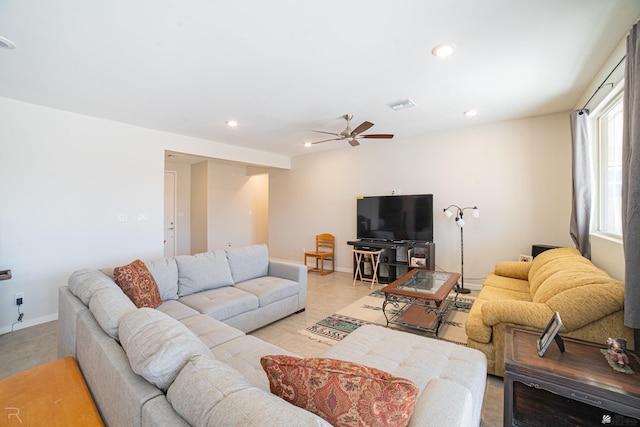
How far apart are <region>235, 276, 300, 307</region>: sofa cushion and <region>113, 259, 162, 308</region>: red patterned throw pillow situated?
0.94 m

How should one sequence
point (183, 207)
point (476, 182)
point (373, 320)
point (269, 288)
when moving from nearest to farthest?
point (269, 288) < point (373, 320) < point (476, 182) < point (183, 207)

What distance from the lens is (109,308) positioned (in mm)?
1519

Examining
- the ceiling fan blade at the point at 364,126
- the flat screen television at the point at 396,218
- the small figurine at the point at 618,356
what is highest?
the ceiling fan blade at the point at 364,126

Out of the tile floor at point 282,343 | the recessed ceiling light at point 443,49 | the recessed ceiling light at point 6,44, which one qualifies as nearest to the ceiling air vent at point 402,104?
the recessed ceiling light at point 443,49

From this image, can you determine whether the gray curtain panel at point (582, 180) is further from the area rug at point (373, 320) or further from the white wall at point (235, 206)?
the white wall at point (235, 206)

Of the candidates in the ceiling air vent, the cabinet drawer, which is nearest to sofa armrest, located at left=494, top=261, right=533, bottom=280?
the cabinet drawer

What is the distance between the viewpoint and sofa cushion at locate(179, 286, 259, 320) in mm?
2643

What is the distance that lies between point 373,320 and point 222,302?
1761mm

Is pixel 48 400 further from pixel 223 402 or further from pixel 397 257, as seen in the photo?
pixel 397 257

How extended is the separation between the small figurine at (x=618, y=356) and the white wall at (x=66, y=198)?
16.5ft

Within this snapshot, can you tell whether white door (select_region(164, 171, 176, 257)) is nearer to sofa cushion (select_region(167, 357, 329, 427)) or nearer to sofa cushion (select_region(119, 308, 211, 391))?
sofa cushion (select_region(119, 308, 211, 391))

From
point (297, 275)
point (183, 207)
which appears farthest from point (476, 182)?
point (183, 207)

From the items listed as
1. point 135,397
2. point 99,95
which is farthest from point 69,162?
point 135,397

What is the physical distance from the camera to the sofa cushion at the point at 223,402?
74 cm
